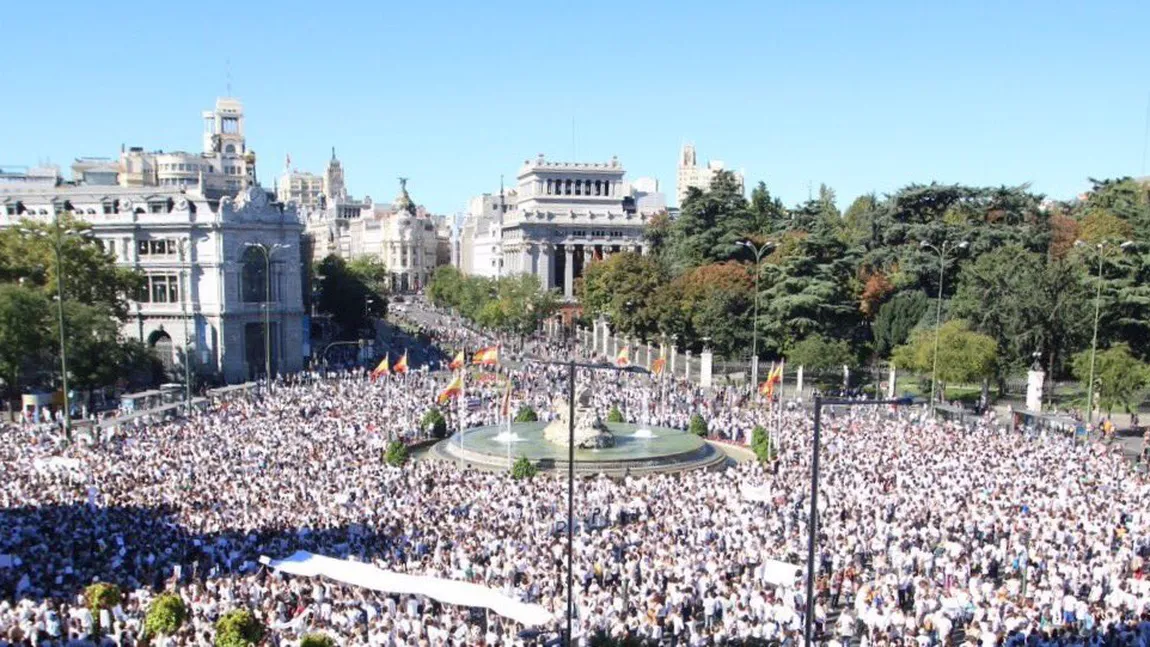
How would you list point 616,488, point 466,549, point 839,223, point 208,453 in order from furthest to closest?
1. point 839,223
2. point 208,453
3. point 616,488
4. point 466,549

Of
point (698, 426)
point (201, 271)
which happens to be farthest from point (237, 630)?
point (201, 271)

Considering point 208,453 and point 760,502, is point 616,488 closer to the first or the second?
point 760,502

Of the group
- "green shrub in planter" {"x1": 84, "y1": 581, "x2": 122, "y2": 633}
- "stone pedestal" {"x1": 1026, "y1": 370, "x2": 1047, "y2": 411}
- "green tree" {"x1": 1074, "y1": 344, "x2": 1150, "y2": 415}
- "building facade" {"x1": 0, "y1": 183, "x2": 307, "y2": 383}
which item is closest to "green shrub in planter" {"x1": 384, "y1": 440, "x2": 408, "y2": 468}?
"green shrub in planter" {"x1": 84, "y1": 581, "x2": 122, "y2": 633}

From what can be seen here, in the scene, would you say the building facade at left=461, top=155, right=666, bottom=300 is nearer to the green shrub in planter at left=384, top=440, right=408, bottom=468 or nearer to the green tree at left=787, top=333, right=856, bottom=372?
the green tree at left=787, top=333, right=856, bottom=372

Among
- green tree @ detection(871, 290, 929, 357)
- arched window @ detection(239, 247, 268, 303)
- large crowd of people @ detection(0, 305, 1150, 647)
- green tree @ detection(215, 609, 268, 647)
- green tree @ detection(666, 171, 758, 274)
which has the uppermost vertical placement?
green tree @ detection(666, 171, 758, 274)

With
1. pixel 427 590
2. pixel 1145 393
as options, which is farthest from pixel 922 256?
pixel 427 590

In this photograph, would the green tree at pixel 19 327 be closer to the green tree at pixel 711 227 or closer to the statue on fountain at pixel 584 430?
the statue on fountain at pixel 584 430
